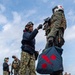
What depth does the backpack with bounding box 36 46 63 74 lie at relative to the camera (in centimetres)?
730

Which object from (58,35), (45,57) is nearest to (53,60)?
(45,57)

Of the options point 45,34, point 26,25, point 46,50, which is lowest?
point 46,50

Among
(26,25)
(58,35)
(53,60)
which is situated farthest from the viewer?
(26,25)

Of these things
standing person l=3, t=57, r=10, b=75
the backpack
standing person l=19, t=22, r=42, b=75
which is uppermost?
standing person l=3, t=57, r=10, b=75

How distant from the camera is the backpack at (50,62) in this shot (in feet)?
23.9

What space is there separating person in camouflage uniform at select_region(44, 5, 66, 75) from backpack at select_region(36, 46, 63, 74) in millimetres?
283

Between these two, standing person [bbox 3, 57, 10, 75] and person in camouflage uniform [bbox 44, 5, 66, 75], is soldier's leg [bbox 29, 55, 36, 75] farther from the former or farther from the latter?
standing person [bbox 3, 57, 10, 75]

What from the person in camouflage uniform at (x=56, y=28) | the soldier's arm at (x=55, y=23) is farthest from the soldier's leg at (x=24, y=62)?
the soldier's arm at (x=55, y=23)

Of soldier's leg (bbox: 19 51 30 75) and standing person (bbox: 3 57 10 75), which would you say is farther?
standing person (bbox: 3 57 10 75)

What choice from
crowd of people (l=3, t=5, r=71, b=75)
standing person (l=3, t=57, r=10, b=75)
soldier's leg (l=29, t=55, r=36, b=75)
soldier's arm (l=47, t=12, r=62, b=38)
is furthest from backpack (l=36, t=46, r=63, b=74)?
standing person (l=3, t=57, r=10, b=75)

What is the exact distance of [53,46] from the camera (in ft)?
25.0

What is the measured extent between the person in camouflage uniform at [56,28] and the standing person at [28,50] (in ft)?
4.12

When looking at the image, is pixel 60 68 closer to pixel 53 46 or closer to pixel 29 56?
pixel 53 46

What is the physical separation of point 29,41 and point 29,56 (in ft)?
1.67
